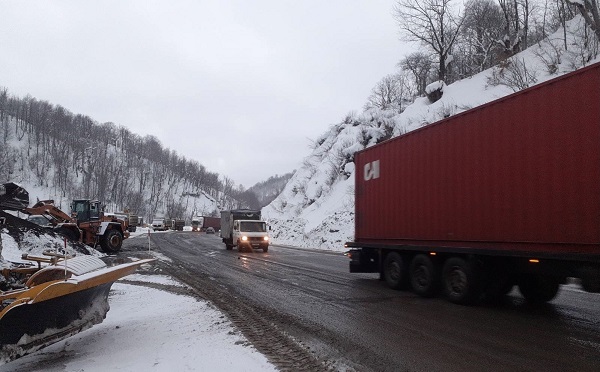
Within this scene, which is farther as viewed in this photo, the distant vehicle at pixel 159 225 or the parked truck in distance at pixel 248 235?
the distant vehicle at pixel 159 225

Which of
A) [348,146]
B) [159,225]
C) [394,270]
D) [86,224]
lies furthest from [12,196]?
[159,225]

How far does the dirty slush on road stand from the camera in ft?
16.9

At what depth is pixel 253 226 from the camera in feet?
89.8

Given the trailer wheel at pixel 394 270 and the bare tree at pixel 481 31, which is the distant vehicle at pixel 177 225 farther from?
the trailer wheel at pixel 394 270

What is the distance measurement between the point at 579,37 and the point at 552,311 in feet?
99.5

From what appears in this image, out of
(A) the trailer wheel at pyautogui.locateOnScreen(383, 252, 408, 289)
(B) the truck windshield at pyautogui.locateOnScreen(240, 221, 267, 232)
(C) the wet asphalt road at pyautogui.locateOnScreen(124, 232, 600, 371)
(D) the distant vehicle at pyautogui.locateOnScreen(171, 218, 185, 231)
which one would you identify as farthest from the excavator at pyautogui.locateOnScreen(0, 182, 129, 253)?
(D) the distant vehicle at pyautogui.locateOnScreen(171, 218, 185, 231)

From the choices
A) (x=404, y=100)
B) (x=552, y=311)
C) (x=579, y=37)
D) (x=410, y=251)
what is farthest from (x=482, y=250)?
(x=404, y=100)

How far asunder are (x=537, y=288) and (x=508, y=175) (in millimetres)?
2676

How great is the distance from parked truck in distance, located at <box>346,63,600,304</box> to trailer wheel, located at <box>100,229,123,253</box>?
658 inches

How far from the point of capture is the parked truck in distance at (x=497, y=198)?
6559mm

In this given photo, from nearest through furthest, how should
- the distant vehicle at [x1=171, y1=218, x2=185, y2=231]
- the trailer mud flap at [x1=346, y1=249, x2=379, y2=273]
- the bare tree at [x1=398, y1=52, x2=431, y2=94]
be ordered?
the trailer mud flap at [x1=346, y1=249, x2=379, y2=273] → the bare tree at [x1=398, y1=52, x2=431, y2=94] → the distant vehicle at [x1=171, y1=218, x2=185, y2=231]

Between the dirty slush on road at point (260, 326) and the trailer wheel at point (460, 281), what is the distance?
365cm

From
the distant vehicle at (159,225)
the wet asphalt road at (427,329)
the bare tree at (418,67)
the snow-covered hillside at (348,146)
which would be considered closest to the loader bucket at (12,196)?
the wet asphalt road at (427,329)

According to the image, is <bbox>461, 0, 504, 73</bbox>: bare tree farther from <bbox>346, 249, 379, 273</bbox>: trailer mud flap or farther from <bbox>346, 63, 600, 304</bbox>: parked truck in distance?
<bbox>346, 63, 600, 304</bbox>: parked truck in distance
